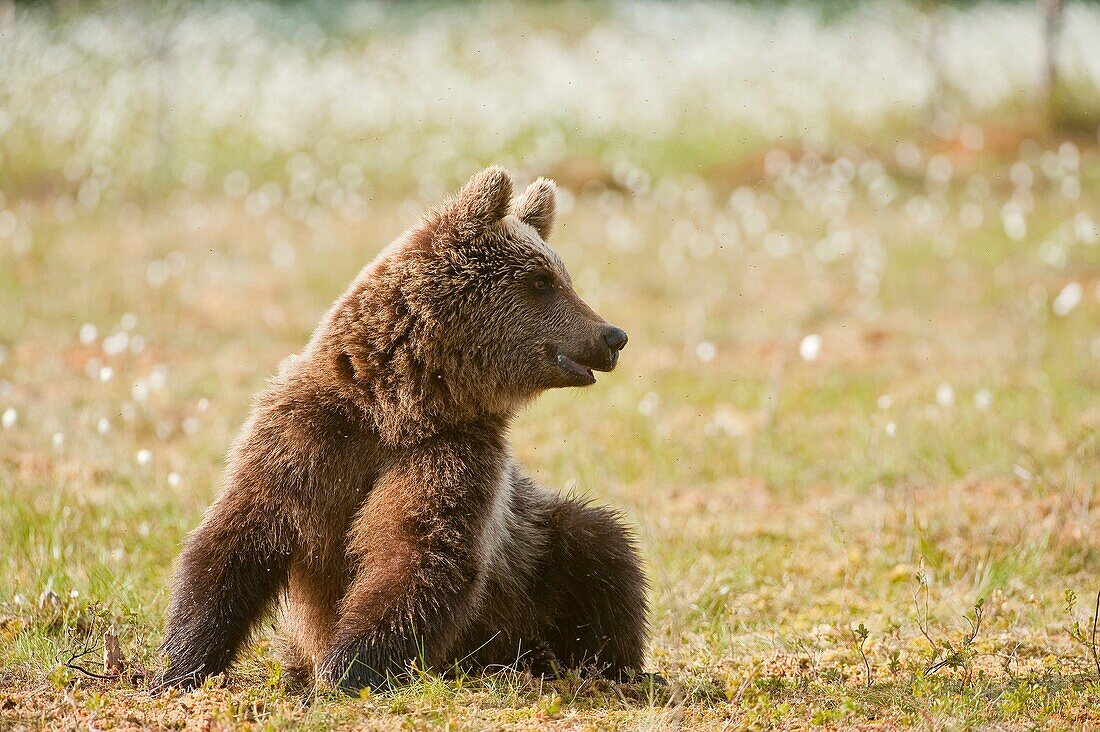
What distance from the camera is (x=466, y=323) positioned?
449 cm

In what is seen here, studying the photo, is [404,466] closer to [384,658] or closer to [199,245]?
[384,658]

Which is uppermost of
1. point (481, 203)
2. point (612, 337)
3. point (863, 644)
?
point (481, 203)

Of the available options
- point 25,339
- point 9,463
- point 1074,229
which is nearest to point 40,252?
point 25,339

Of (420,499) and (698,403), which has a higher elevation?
(420,499)

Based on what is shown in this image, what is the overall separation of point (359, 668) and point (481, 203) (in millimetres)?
1692

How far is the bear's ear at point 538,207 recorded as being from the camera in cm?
492

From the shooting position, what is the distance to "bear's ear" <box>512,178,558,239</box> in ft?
16.1

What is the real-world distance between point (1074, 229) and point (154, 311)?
9.53 metres

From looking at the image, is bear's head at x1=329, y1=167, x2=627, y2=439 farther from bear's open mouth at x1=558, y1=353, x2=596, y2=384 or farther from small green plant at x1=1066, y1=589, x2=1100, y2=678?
small green plant at x1=1066, y1=589, x2=1100, y2=678

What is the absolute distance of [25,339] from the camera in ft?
34.5

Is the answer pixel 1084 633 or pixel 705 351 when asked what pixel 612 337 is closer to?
pixel 1084 633

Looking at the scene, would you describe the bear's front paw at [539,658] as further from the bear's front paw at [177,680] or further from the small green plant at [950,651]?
the small green plant at [950,651]

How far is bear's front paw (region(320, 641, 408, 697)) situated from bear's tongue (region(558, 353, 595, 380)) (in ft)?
3.98

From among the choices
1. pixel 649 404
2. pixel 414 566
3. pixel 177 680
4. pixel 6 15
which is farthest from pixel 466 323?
pixel 6 15
